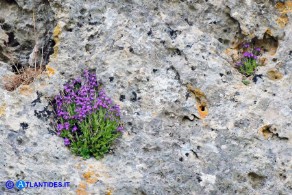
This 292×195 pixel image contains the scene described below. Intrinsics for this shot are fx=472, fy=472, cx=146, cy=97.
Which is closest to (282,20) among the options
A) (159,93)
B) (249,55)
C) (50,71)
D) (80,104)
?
(249,55)

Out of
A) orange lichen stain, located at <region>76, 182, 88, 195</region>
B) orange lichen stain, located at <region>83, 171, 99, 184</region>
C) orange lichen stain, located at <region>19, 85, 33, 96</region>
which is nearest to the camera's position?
orange lichen stain, located at <region>76, 182, 88, 195</region>

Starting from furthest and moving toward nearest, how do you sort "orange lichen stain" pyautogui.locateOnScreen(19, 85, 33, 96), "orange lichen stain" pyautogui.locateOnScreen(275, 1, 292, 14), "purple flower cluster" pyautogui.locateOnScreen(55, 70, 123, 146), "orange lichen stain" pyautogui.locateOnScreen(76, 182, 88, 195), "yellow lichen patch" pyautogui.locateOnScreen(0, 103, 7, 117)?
"orange lichen stain" pyautogui.locateOnScreen(275, 1, 292, 14) < "orange lichen stain" pyautogui.locateOnScreen(19, 85, 33, 96) < "purple flower cluster" pyautogui.locateOnScreen(55, 70, 123, 146) < "yellow lichen patch" pyautogui.locateOnScreen(0, 103, 7, 117) < "orange lichen stain" pyautogui.locateOnScreen(76, 182, 88, 195)

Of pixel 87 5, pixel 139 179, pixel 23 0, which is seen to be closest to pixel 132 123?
pixel 139 179

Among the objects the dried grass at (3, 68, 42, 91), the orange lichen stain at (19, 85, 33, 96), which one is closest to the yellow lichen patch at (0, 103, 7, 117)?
the orange lichen stain at (19, 85, 33, 96)

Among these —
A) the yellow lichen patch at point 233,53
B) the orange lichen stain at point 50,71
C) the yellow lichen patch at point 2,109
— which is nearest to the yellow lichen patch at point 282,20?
the yellow lichen patch at point 233,53

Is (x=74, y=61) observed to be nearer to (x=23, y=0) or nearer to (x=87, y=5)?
(x=87, y=5)

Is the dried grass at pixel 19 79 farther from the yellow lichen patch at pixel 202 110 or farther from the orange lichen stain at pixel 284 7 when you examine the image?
the orange lichen stain at pixel 284 7

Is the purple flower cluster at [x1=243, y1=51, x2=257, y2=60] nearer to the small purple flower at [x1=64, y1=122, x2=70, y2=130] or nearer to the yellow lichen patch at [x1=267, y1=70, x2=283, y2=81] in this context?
the yellow lichen patch at [x1=267, y1=70, x2=283, y2=81]
